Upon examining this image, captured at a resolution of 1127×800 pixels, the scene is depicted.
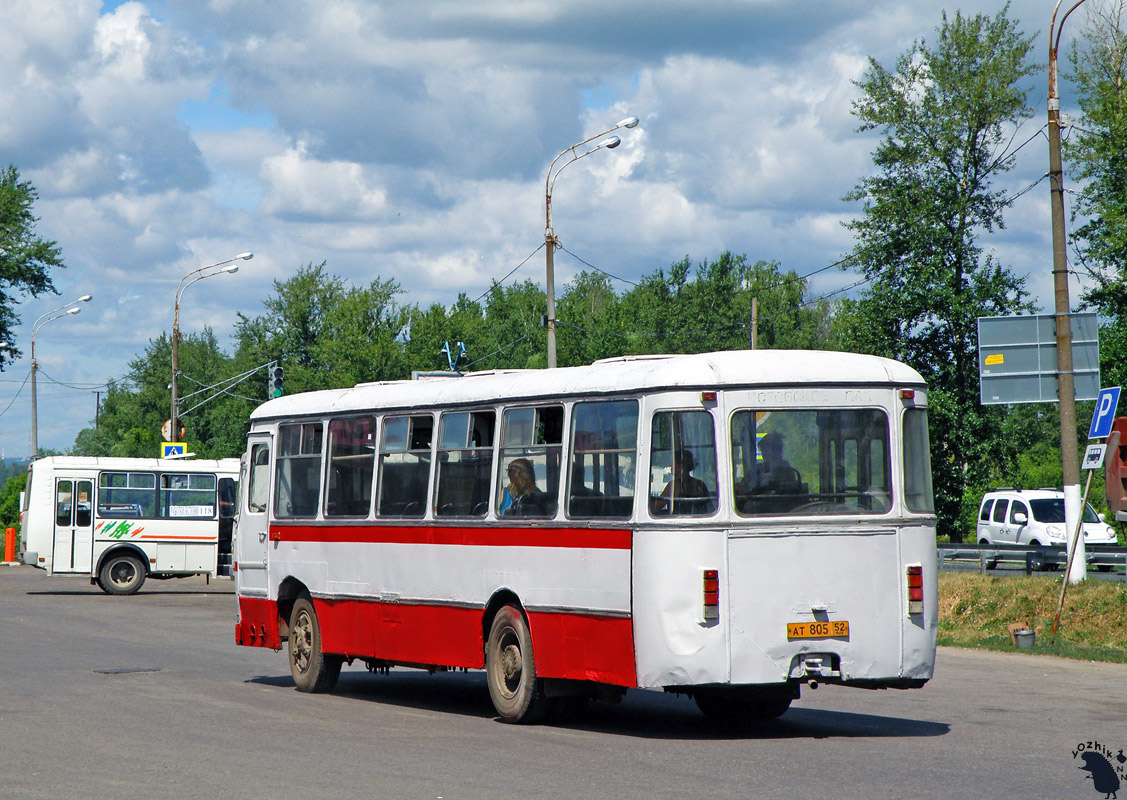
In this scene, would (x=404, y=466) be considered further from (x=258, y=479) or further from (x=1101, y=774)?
(x=1101, y=774)

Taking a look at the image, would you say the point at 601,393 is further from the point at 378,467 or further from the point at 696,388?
the point at 378,467

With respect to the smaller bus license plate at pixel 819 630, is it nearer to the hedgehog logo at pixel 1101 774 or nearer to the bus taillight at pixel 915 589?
the bus taillight at pixel 915 589

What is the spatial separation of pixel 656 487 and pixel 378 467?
13.1 feet

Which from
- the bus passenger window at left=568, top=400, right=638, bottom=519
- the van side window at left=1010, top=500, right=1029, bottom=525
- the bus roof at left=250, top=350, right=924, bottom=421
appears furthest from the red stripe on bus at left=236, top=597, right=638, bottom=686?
the van side window at left=1010, top=500, right=1029, bottom=525

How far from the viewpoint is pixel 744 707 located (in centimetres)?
1227

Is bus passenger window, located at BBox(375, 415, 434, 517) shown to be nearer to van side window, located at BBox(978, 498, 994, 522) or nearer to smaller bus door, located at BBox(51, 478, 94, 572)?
smaller bus door, located at BBox(51, 478, 94, 572)

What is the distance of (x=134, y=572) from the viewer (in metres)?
33.1

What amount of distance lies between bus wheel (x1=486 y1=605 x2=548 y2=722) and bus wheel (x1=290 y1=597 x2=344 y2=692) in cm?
303

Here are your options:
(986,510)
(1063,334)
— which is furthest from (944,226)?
(1063,334)

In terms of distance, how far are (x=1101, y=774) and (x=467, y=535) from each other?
18.2ft

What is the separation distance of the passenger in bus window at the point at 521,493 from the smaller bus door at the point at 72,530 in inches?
895

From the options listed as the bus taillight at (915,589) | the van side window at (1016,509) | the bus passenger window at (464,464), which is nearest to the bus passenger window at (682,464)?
the bus taillight at (915,589)

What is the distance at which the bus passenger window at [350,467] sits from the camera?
1430cm

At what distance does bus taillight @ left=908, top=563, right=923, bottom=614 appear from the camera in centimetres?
1108
